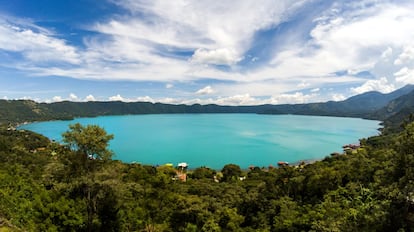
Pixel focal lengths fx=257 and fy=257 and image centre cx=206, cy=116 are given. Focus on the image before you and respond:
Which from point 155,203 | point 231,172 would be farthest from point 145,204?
point 231,172

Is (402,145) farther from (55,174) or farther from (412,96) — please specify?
(412,96)

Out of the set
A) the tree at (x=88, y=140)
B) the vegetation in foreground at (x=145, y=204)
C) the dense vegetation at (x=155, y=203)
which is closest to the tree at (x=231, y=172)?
the dense vegetation at (x=155, y=203)

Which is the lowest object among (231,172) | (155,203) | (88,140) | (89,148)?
(231,172)

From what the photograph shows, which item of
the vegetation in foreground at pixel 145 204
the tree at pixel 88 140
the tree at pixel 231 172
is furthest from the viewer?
the tree at pixel 231 172

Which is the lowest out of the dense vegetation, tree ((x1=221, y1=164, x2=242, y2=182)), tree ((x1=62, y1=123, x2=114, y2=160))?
tree ((x1=221, y1=164, x2=242, y2=182))

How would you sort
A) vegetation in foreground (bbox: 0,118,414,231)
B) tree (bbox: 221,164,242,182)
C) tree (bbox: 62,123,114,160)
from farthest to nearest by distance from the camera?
tree (bbox: 221,164,242,182) < tree (bbox: 62,123,114,160) < vegetation in foreground (bbox: 0,118,414,231)

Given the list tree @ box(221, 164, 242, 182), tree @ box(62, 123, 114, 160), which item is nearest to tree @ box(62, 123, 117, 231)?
tree @ box(62, 123, 114, 160)

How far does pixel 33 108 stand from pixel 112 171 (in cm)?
21044

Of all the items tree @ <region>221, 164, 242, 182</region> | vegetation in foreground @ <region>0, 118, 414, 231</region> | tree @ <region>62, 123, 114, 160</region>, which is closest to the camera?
vegetation in foreground @ <region>0, 118, 414, 231</region>

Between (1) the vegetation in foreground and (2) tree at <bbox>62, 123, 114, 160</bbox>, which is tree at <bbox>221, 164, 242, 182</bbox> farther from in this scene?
(2) tree at <bbox>62, 123, 114, 160</bbox>

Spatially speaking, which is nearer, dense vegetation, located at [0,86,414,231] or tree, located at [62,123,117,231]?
dense vegetation, located at [0,86,414,231]

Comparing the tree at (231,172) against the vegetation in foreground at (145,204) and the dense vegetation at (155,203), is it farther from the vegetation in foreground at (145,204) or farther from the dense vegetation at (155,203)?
the vegetation in foreground at (145,204)

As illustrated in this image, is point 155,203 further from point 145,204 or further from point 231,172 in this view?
point 231,172

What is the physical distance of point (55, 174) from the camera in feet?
32.2
